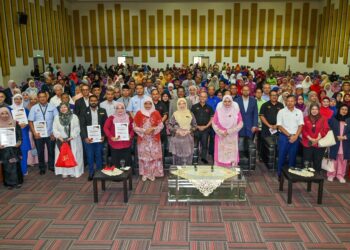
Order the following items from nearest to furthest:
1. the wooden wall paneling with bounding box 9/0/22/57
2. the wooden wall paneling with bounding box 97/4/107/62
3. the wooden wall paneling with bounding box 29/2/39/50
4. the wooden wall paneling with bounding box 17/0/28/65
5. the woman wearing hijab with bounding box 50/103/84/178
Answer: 1. the woman wearing hijab with bounding box 50/103/84/178
2. the wooden wall paneling with bounding box 9/0/22/57
3. the wooden wall paneling with bounding box 17/0/28/65
4. the wooden wall paneling with bounding box 29/2/39/50
5. the wooden wall paneling with bounding box 97/4/107/62

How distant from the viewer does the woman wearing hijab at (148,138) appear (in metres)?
5.52

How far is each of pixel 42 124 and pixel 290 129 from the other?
4.48m

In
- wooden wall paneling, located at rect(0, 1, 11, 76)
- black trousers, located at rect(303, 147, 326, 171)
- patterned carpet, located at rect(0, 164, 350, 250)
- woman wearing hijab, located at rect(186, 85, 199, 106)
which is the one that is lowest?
patterned carpet, located at rect(0, 164, 350, 250)

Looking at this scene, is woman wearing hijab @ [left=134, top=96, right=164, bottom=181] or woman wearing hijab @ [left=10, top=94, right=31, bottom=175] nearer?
woman wearing hijab @ [left=134, top=96, right=164, bottom=181]

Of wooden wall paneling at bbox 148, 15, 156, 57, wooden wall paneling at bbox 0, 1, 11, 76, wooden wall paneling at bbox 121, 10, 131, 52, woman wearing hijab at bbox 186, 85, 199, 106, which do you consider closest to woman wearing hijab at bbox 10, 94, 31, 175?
woman wearing hijab at bbox 186, 85, 199, 106

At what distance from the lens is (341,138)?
5.46 meters

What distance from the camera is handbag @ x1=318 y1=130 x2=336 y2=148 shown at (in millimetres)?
5324

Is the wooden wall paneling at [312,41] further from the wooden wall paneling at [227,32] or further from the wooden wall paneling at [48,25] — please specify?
the wooden wall paneling at [48,25]

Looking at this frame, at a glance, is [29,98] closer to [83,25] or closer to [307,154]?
[307,154]

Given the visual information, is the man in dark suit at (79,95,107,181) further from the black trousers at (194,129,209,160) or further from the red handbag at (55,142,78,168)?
the black trousers at (194,129,209,160)

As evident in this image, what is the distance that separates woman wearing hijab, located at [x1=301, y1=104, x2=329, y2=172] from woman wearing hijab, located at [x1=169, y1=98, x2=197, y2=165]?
6.37ft

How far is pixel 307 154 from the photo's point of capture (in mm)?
5520

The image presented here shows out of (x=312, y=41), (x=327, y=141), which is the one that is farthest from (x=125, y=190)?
(x=312, y=41)

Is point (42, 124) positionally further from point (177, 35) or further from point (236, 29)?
point (236, 29)
